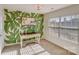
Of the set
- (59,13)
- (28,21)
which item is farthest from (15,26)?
(59,13)

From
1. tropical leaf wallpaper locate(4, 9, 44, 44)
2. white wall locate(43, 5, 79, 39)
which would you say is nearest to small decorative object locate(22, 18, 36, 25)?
tropical leaf wallpaper locate(4, 9, 44, 44)

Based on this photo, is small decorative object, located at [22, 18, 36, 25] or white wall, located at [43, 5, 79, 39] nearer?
white wall, located at [43, 5, 79, 39]

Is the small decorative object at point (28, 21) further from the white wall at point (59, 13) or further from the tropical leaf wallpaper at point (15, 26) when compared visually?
the white wall at point (59, 13)

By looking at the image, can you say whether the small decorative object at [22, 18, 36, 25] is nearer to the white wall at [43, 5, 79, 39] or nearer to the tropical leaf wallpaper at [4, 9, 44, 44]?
the tropical leaf wallpaper at [4, 9, 44, 44]

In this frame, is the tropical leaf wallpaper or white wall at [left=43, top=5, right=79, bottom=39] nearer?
white wall at [left=43, top=5, right=79, bottom=39]

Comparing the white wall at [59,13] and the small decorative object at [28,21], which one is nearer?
the white wall at [59,13]

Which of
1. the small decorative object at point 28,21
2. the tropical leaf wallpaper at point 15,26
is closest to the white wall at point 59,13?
the tropical leaf wallpaper at point 15,26

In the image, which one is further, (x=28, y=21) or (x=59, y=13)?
(x=28, y=21)

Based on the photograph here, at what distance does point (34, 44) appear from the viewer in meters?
3.07

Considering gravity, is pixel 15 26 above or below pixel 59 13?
below

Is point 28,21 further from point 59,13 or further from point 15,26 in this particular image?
point 59,13

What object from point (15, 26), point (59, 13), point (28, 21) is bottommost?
point (15, 26)
